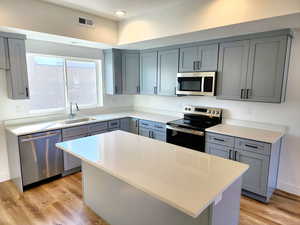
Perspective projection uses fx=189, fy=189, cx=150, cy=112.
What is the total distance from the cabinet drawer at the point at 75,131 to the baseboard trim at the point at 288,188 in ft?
11.1

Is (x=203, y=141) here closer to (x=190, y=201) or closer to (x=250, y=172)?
(x=250, y=172)

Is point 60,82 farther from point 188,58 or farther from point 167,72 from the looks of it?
point 188,58

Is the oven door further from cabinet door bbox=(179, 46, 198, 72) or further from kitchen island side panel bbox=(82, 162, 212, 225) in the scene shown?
kitchen island side panel bbox=(82, 162, 212, 225)

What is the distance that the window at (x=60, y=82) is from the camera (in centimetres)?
349

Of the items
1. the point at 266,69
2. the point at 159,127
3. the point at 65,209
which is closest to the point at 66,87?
the point at 159,127

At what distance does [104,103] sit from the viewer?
4531 mm

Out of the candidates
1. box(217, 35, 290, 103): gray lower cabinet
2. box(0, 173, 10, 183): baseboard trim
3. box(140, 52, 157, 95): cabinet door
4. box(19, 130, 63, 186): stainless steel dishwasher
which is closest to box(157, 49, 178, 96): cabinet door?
box(140, 52, 157, 95): cabinet door

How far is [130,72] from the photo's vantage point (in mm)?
4305

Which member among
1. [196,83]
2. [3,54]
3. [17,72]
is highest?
[3,54]

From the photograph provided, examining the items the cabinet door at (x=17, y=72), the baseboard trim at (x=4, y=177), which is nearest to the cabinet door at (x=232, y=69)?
the cabinet door at (x=17, y=72)

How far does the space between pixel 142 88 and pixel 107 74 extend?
2.84 ft

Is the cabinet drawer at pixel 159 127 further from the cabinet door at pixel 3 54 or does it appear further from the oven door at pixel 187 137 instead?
the cabinet door at pixel 3 54

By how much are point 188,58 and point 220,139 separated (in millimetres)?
1552

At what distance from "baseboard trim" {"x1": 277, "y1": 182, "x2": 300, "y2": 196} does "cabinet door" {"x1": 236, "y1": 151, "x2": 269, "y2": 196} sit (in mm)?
617
